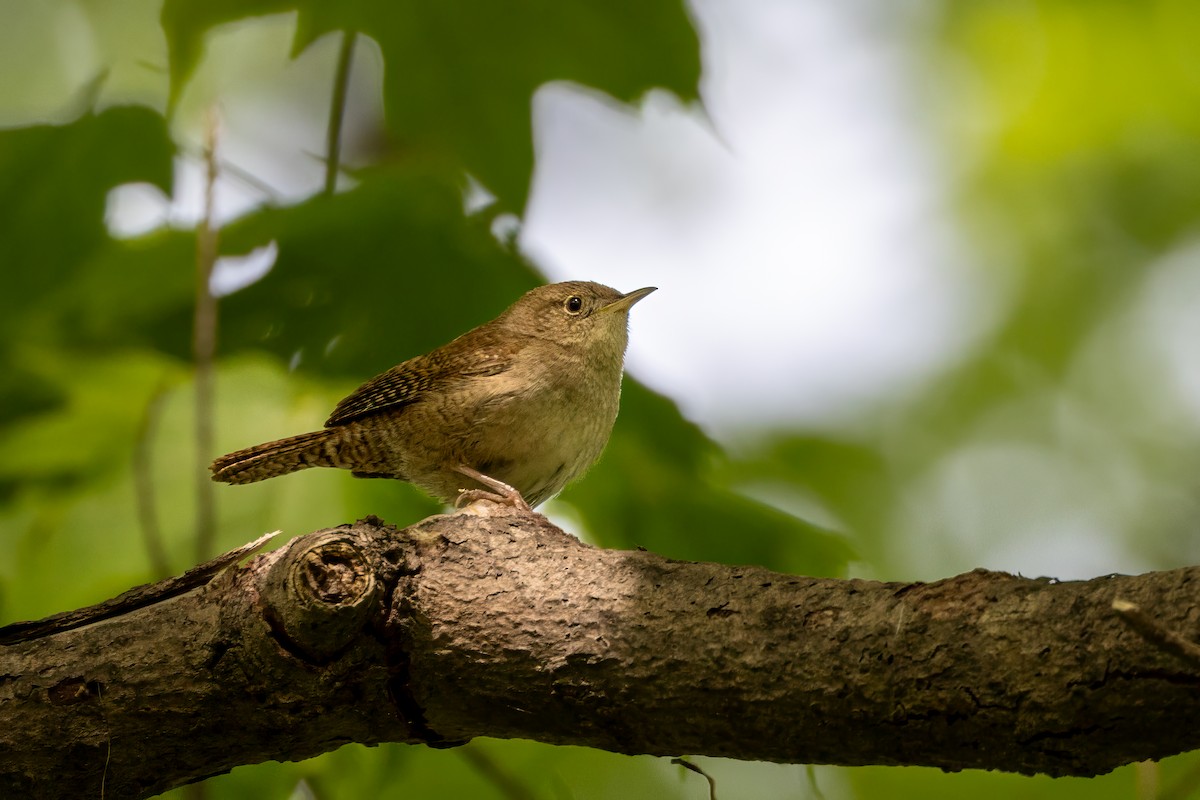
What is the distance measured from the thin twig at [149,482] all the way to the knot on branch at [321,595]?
122 cm

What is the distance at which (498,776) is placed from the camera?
3.73 metres

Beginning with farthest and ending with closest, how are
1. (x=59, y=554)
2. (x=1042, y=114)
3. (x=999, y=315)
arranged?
(x=999, y=315) < (x=1042, y=114) < (x=59, y=554)

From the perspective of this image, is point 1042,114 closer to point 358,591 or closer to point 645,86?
point 645,86

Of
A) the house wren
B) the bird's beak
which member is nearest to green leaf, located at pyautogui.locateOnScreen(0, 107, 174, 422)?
the house wren

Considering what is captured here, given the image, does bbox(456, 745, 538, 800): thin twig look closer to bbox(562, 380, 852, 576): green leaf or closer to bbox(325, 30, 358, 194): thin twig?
bbox(562, 380, 852, 576): green leaf

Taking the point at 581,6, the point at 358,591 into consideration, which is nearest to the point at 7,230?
the point at 581,6

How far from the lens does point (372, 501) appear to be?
12.6 ft

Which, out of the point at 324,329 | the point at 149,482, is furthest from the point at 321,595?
the point at 324,329

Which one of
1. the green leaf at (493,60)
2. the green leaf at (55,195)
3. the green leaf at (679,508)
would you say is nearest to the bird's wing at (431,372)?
the green leaf at (679,508)

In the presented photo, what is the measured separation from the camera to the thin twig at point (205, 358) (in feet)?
11.8

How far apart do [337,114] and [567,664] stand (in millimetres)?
2819

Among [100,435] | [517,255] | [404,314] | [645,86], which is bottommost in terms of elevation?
[100,435]

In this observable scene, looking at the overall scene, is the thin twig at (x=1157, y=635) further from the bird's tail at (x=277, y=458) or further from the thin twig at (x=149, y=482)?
the bird's tail at (x=277, y=458)

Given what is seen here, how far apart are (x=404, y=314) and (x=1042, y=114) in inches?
255
